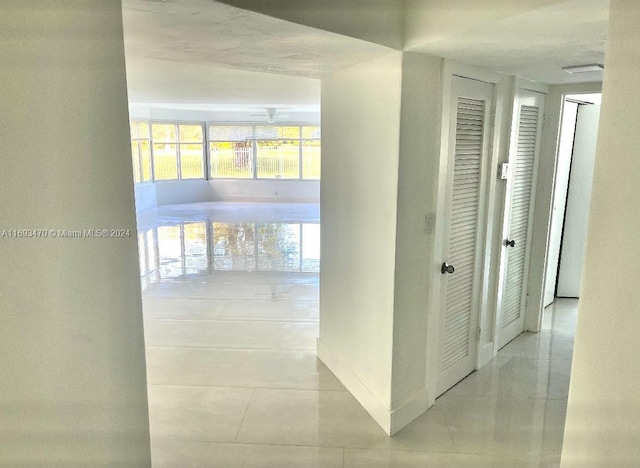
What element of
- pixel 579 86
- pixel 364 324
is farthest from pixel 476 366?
pixel 579 86

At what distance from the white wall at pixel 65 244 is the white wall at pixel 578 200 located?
4253mm

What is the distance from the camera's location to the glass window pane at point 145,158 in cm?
1052

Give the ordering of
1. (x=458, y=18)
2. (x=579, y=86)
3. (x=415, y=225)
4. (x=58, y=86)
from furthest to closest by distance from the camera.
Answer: (x=579, y=86) → (x=415, y=225) → (x=458, y=18) → (x=58, y=86)

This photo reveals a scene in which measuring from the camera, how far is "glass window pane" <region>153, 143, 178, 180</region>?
11141 mm

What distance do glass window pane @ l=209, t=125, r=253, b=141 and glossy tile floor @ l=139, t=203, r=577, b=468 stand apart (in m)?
7.44

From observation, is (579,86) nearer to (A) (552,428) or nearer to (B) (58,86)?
(A) (552,428)

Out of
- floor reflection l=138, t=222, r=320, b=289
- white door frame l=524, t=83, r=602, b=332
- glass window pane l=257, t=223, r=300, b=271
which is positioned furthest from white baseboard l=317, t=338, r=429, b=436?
glass window pane l=257, t=223, r=300, b=271

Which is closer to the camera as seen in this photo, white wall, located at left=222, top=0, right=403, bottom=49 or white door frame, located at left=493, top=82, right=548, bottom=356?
white wall, located at left=222, top=0, right=403, bottom=49

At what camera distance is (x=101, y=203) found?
1.30 m

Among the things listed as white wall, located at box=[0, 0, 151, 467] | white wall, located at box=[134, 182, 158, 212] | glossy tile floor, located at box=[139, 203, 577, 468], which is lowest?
glossy tile floor, located at box=[139, 203, 577, 468]

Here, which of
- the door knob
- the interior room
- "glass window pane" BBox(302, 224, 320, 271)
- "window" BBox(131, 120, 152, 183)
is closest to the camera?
the interior room

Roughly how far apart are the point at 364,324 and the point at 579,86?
2.47 meters

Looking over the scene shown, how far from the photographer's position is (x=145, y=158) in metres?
10.7

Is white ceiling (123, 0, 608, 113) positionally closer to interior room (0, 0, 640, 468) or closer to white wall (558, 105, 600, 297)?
interior room (0, 0, 640, 468)
